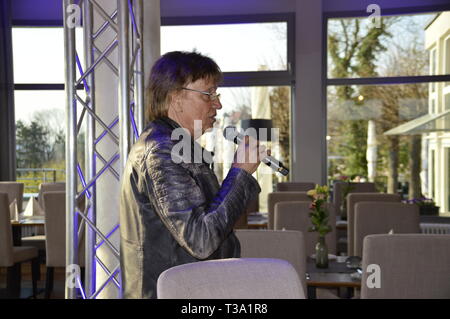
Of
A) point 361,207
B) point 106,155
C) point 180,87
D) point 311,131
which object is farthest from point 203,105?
point 311,131

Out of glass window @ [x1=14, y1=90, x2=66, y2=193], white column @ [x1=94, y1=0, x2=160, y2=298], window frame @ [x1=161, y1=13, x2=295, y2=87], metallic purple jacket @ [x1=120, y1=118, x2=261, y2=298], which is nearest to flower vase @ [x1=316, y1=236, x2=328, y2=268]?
white column @ [x1=94, y1=0, x2=160, y2=298]

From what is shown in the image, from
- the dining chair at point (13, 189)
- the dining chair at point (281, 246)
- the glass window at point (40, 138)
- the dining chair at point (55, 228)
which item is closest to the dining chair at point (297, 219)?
the dining chair at point (281, 246)

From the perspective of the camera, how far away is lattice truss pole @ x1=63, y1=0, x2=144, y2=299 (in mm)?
2500

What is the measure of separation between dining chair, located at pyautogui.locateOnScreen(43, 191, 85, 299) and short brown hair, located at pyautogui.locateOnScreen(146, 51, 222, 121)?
126 inches

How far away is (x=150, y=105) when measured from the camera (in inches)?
60.4

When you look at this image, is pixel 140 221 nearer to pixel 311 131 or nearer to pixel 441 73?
pixel 311 131

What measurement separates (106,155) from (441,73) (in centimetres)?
555

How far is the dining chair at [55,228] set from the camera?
4.52 m

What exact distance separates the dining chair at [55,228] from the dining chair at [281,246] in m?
2.17

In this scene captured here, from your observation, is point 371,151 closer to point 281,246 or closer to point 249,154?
point 281,246

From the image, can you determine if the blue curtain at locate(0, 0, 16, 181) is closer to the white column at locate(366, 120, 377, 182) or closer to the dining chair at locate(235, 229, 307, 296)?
the white column at locate(366, 120, 377, 182)

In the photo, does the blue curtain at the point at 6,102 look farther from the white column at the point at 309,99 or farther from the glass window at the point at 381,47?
the glass window at the point at 381,47

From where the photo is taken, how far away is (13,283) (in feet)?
16.1

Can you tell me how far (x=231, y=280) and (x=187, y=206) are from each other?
208mm
